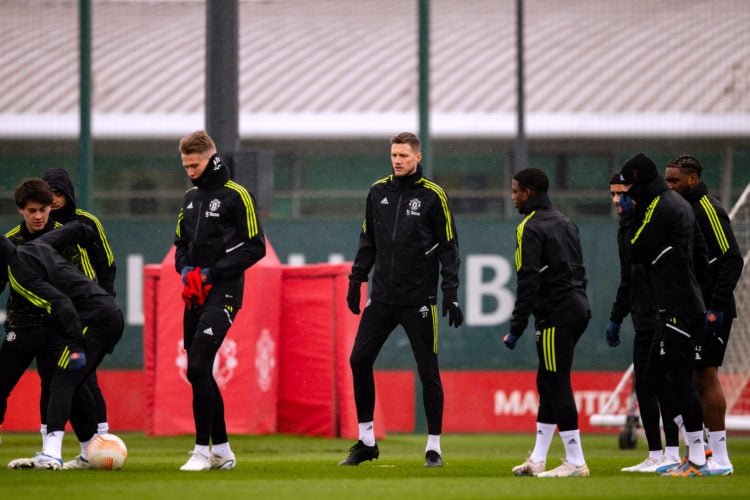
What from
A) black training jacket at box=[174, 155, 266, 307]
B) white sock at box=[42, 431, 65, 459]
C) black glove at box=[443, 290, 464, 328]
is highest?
black training jacket at box=[174, 155, 266, 307]

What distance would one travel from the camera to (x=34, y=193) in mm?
8992

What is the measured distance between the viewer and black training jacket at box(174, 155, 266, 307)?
30.0 feet

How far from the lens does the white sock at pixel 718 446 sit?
29.7ft

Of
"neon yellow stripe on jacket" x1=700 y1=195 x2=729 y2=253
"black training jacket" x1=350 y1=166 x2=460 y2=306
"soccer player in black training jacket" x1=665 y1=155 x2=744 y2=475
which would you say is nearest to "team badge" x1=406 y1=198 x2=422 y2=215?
"black training jacket" x1=350 y1=166 x2=460 y2=306

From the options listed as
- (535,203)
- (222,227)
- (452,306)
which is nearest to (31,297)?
(222,227)

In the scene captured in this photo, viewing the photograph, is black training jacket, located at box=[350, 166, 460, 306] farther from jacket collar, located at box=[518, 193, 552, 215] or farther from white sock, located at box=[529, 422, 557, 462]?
white sock, located at box=[529, 422, 557, 462]

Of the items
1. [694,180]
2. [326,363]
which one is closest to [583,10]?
[326,363]

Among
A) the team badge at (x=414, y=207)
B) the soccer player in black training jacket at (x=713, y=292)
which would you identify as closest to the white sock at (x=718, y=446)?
the soccer player in black training jacket at (x=713, y=292)

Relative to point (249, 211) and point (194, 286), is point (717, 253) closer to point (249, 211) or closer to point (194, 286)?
point (249, 211)

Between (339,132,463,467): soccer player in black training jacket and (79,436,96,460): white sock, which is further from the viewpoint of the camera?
(339,132,463,467): soccer player in black training jacket

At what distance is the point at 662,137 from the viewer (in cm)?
1578

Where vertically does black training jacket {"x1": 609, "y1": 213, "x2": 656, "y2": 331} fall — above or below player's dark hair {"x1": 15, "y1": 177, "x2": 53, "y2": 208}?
below

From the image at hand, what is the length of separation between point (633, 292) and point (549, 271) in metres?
1.08

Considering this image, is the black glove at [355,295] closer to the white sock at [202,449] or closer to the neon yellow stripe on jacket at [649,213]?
the white sock at [202,449]
